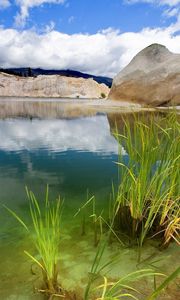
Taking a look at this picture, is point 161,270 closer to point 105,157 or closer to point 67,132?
point 105,157

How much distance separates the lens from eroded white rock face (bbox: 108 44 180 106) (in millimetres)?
25266

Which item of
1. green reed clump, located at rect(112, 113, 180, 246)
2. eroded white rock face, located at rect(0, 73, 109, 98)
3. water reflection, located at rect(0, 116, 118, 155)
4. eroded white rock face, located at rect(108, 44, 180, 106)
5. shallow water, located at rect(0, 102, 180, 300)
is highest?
eroded white rock face, located at rect(0, 73, 109, 98)

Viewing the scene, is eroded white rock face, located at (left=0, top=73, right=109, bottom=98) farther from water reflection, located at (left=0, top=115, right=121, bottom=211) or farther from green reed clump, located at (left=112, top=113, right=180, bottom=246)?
green reed clump, located at (left=112, top=113, right=180, bottom=246)

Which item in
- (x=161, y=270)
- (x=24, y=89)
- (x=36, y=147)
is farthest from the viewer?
(x=24, y=89)

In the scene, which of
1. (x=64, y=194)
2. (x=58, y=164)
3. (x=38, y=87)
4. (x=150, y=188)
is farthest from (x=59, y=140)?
(x=38, y=87)

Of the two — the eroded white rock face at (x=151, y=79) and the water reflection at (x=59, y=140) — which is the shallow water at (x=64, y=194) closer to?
the water reflection at (x=59, y=140)

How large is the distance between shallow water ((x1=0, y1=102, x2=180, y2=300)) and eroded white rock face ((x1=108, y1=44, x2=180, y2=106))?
46.6 ft

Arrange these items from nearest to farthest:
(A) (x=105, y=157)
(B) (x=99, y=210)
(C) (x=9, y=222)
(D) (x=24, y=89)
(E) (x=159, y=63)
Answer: (C) (x=9, y=222) → (B) (x=99, y=210) → (A) (x=105, y=157) → (E) (x=159, y=63) → (D) (x=24, y=89)

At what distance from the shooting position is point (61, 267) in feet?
10.5

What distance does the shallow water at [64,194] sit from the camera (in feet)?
10.1

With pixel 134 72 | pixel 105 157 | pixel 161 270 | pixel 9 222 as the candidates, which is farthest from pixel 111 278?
pixel 134 72

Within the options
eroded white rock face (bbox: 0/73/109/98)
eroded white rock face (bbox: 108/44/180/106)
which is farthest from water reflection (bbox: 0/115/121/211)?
eroded white rock face (bbox: 0/73/109/98)

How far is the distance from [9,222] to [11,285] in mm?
1495

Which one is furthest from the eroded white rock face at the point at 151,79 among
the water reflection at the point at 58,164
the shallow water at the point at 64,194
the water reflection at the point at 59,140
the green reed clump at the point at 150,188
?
the green reed clump at the point at 150,188
